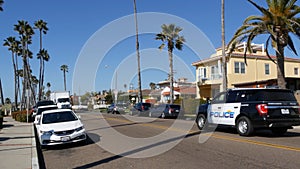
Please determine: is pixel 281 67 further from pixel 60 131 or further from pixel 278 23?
pixel 60 131

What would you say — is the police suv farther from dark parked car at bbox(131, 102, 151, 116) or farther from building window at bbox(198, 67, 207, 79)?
building window at bbox(198, 67, 207, 79)

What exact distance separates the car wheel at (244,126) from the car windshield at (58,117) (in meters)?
6.82

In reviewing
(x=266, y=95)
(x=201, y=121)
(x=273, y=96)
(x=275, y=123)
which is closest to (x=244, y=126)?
(x=275, y=123)

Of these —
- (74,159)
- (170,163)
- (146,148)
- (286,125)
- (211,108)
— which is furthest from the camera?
(211,108)

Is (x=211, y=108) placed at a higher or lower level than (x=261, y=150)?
higher

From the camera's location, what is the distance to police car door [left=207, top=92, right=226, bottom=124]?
14.8m

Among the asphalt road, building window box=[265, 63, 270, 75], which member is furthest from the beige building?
the asphalt road

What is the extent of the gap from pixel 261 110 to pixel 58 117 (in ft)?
26.9

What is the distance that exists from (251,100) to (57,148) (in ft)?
26.0

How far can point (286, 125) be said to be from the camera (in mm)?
12938

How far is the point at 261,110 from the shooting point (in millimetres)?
12773

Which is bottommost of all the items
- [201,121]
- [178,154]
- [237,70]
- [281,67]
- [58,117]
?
[178,154]

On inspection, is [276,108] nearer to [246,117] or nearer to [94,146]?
[246,117]

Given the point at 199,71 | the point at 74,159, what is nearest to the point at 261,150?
the point at 74,159
